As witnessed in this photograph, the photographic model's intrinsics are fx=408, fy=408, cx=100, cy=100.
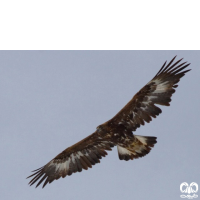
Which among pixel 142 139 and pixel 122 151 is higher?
pixel 142 139

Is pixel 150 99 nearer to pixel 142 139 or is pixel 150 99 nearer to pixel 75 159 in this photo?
pixel 142 139

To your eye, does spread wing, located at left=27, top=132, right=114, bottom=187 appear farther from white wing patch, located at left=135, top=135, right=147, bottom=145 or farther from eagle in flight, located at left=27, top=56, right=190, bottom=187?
white wing patch, located at left=135, top=135, right=147, bottom=145

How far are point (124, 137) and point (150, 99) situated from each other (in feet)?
5.77

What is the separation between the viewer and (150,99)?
14.8m

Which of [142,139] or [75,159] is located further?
[75,159]

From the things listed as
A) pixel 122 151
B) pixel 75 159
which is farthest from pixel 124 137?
pixel 75 159

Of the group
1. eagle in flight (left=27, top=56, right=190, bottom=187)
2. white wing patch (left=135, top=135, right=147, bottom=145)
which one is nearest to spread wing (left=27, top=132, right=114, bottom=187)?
eagle in flight (left=27, top=56, right=190, bottom=187)

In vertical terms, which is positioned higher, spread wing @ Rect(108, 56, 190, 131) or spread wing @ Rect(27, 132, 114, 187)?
spread wing @ Rect(108, 56, 190, 131)

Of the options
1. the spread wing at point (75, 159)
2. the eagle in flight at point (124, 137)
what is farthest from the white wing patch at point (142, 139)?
the spread wing at point (75, 159)

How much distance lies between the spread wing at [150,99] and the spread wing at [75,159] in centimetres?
147

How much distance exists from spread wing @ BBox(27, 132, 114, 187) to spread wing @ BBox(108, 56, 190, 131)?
4.81ft

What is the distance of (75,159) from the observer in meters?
16.3

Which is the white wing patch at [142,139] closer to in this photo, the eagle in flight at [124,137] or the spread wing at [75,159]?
the eagle in flight at [124,137]

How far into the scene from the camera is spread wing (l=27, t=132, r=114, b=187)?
16031mm
